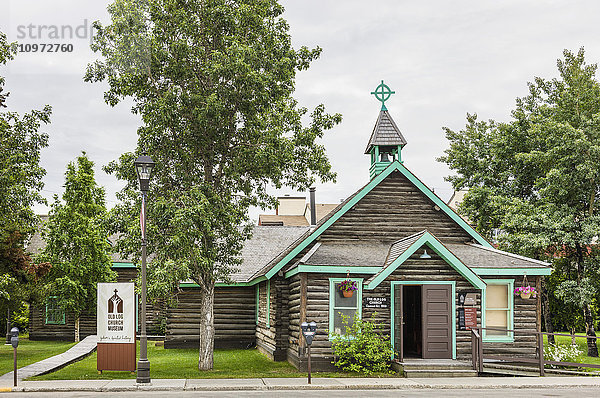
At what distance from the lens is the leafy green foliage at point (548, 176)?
83.9 ft

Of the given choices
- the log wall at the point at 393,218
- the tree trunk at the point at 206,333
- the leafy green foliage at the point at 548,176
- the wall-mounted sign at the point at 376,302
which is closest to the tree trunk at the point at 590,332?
the leafy green foliage at the point at 548,176

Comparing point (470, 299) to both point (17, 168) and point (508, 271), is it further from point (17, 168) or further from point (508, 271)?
point (17, 168)

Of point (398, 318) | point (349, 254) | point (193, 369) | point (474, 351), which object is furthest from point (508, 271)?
point (193, 369)

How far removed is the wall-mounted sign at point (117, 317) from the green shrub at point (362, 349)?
18.5 feet

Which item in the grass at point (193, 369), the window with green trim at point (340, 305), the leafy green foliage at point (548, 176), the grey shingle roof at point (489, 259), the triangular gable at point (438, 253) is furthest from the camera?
the leafy green foliage at point (548, 176)

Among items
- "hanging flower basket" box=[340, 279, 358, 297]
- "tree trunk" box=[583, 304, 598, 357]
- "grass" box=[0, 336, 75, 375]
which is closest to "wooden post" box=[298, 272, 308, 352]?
"hanging flower basket" box=[340, 279, 358, 297]

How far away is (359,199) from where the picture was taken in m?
20.9

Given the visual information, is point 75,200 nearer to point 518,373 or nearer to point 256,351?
point 256,351

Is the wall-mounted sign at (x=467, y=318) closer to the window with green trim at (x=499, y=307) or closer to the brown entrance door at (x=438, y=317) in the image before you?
the brown entrance door at (x=438, y=317)

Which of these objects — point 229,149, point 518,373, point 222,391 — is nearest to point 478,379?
point 518,373

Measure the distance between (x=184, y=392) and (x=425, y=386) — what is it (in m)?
5.80

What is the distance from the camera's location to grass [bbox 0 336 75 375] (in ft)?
65.0

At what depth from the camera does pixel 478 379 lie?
16.3m

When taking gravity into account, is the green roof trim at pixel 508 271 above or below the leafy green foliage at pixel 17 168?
below
